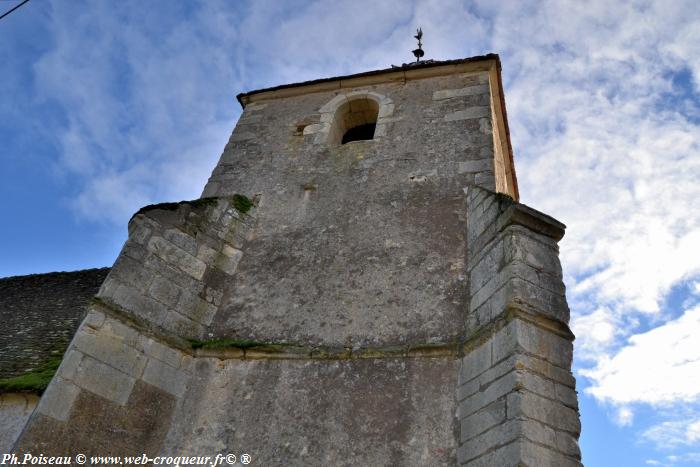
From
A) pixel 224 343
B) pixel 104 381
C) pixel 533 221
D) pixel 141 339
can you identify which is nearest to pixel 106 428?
pixel 104 381

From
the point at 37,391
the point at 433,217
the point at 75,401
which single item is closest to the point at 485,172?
the point at 433,217

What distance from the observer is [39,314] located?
7.76 meters

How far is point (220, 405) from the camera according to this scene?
484cm

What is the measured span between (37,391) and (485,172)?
4.86 metres

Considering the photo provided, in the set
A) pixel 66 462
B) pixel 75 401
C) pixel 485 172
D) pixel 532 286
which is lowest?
pixel 66 462

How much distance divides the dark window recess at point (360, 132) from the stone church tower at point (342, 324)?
1253 mm

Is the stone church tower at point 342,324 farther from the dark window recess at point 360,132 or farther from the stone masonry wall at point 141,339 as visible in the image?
the dark window recess at point 360,132

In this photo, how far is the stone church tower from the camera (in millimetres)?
4059

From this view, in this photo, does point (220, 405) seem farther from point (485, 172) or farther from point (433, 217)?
point (485, 172)

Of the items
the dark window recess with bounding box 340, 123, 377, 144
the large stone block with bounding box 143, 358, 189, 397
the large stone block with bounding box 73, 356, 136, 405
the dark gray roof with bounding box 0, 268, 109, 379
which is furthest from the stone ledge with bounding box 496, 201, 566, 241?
the dark gray roof with bounding box 0, 268, 109, 379

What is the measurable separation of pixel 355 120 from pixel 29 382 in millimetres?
5350

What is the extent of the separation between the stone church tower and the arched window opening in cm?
108

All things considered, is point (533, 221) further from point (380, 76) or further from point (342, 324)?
point (380, 76)

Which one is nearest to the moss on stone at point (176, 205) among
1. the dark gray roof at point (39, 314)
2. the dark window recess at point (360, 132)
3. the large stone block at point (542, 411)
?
the dark gray roof at point (39, 314)
